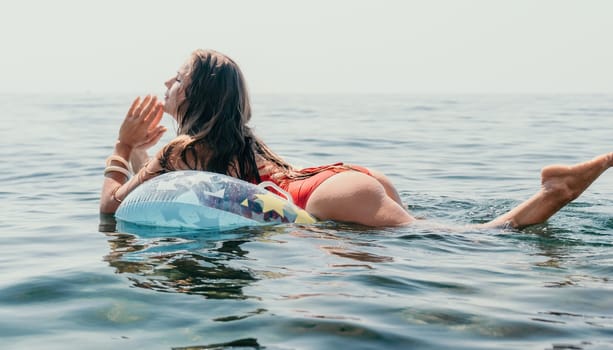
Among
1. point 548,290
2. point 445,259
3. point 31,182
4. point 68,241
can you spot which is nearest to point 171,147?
point 68,241

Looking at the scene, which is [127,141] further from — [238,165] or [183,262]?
[183,262]

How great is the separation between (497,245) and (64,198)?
4664 mm

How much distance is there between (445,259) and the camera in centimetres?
517

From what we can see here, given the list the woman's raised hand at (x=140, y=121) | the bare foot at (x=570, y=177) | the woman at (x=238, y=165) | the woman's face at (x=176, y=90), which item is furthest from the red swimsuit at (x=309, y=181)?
the bare foot at (x=570, y=177)

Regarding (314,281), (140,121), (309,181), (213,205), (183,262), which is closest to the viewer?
(314,281)

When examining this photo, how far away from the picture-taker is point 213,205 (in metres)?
5.98

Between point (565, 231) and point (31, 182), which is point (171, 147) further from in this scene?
point (31, 182)

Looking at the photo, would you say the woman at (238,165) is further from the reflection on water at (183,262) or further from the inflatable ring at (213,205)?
the reflection on water at (183,262)

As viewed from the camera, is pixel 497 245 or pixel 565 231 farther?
pixel 565 231

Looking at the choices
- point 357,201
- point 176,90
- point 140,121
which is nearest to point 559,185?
point 357,201

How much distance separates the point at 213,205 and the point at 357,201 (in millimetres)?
1017

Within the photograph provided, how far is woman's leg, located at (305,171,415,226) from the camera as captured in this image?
227 inches

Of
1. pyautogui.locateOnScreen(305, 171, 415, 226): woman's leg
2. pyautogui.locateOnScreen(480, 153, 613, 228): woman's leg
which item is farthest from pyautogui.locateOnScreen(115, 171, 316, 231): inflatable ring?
pyautogui.locateOnScreen(480, 153, 613, 228): woman's leg

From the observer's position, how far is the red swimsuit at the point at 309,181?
5.99 m
